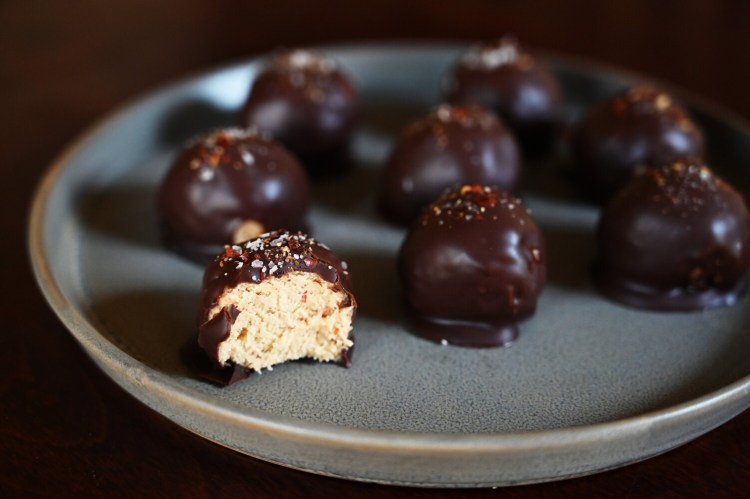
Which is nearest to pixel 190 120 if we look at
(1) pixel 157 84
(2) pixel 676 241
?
(1) pixel 157 84

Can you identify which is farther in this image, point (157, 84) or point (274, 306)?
point (157, 84)

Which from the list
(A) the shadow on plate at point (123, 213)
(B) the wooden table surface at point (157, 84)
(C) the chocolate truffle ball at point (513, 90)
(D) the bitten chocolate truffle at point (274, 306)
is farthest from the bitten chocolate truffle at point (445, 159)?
(B) the wooden table surface at point (157, 84)

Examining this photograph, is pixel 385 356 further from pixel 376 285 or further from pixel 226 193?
pixel 226 193

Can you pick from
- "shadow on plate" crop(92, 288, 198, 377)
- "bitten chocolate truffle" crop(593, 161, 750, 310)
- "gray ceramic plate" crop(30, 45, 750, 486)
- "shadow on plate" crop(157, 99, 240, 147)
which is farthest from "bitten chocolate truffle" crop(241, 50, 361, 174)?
"bitten chocolate truffle" crop(593, 161, 750, 310)

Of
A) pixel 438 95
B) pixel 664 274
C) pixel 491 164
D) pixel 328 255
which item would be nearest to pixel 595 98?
pixel 438 95

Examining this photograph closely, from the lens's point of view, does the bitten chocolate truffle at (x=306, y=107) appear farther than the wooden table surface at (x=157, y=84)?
Yes

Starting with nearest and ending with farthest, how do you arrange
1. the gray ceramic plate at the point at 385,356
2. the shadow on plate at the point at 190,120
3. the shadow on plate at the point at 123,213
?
the gray ceramic plate at the point at 385,356 → the shadow on plate at the point at 123,213 → the shadow on plate at the point at 190,120

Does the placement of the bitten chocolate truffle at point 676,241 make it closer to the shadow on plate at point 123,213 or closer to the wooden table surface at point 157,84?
the wooden table surface at point 157,84
